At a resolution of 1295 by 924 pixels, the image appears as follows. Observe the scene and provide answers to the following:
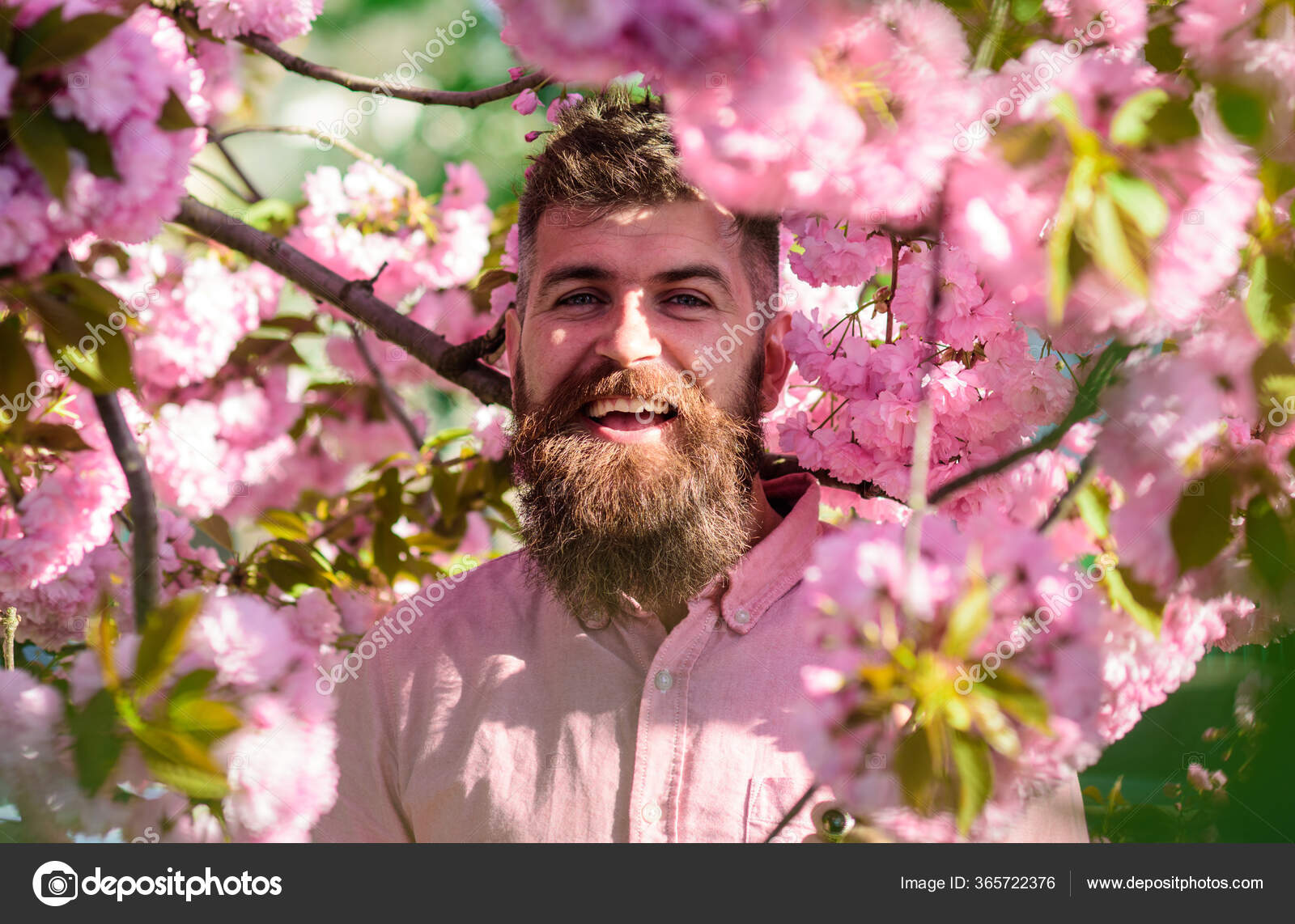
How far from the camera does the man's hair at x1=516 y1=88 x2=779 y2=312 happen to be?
57.2 inches

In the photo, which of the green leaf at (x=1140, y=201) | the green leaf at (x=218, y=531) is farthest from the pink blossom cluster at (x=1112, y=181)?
the green leaf at (x=218, y=531)

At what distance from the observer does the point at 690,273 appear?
56.7 inches

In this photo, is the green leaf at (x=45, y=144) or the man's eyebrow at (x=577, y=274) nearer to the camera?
the green leaf at (x=45, y=144)

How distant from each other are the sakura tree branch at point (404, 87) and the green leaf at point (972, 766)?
106 cm

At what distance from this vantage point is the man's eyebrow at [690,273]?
144 cm

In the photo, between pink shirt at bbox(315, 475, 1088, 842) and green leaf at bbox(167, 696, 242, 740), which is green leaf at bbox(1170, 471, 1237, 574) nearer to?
pink shirt at bbox(315, 475, 1088, 842)

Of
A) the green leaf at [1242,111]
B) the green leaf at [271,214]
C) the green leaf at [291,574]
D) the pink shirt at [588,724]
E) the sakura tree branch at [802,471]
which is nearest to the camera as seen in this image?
the green leaf at [1242,111]

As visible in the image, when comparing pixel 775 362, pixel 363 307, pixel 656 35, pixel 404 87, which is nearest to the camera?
pixel 656 35

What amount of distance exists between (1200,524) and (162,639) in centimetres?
88

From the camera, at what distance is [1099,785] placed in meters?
1.36

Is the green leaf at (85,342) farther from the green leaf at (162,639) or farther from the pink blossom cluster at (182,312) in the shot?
the pink blossom cluster at (182,312)

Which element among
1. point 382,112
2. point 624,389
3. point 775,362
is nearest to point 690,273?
point 624,389

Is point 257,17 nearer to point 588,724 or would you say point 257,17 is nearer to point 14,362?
point 14,362

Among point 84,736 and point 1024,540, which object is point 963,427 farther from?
point 84,736
